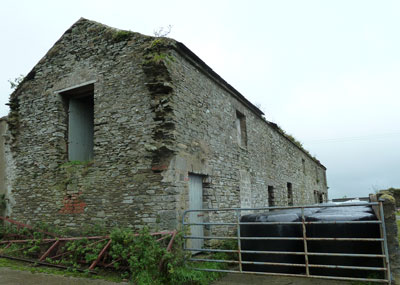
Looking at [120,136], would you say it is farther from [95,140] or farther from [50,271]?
[50,271]

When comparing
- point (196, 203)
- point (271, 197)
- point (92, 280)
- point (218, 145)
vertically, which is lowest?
point (92, 280)

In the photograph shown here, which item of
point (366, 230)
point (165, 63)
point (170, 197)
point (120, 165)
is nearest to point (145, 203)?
point (170, 197)

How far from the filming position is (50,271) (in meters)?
5.84

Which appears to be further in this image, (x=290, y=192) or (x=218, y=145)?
(x=290, y=192)

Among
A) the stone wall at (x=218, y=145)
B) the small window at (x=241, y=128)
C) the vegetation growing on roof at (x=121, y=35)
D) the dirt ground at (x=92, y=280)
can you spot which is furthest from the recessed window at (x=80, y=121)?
the small window at (x=241, y=128)

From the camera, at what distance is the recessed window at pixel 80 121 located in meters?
8.41

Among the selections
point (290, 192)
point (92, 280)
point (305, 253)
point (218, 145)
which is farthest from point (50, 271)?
point (290, 192)

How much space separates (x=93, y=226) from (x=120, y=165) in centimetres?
156

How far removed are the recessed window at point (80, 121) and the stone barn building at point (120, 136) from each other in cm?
3

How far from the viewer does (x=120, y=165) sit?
22.5ft

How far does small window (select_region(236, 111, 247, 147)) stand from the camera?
10500 mm

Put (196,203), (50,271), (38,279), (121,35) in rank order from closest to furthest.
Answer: (38,279), (50,271), (196,203), (121,35)

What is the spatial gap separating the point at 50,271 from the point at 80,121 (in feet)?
14.4

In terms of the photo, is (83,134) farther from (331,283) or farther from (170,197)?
(331,283)
